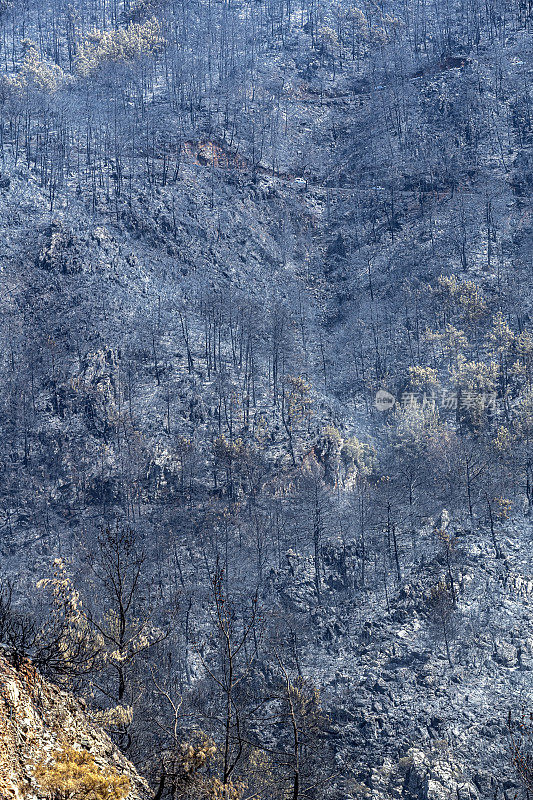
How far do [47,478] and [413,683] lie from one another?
4252 centimetres

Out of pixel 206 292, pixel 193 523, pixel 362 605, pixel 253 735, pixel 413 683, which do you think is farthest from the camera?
pixel 206 292

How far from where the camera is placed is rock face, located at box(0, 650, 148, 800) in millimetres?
14492

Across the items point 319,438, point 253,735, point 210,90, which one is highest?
point 210,90

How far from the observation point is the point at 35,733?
52.6ft

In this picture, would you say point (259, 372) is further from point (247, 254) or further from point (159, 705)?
point (159, 705)

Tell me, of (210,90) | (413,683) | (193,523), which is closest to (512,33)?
(210,90)

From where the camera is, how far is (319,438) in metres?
83.0

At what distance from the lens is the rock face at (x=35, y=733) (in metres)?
14.5

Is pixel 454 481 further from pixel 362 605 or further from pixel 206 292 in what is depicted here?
pixel 206 292

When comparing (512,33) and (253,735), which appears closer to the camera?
(253,735)

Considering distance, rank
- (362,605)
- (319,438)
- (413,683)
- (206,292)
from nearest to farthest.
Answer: (413,683) → (362,605) → (319,438) → (206,292)

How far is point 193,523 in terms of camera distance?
247 ft

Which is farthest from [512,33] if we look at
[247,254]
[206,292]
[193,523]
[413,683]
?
[413,683]

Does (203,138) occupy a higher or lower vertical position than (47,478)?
higher
